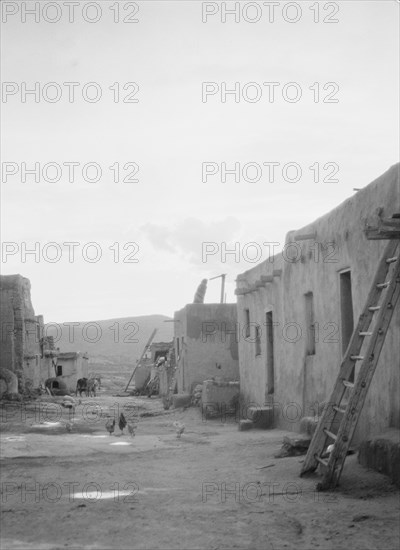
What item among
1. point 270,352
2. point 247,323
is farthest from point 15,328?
point 270,352

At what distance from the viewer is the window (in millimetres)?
13399

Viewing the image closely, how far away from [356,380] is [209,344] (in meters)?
16.6

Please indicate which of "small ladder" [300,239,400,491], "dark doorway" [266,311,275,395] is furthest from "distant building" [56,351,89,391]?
"small ladder" [300,239,400,491]

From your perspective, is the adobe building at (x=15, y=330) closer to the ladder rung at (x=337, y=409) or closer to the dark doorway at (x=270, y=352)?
the dark doorway at (x=270, y=352)

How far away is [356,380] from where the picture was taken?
7609mm

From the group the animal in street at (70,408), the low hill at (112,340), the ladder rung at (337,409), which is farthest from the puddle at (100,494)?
the low hill at (112,340)

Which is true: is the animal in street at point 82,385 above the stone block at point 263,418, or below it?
below

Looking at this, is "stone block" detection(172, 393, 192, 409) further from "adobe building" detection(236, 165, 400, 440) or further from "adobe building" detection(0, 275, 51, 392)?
"adobe building" detection(0, 275, 51, 392)

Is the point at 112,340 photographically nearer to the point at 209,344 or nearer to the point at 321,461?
the point at 209,344

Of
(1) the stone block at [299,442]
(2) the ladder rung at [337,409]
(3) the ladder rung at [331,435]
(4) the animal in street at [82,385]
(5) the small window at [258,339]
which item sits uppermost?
(5) the small window at [258,339]

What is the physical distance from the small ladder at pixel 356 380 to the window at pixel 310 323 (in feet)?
15.5

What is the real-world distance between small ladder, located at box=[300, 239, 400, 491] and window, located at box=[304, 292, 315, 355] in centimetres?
471

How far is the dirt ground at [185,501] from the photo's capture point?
18.9 ft

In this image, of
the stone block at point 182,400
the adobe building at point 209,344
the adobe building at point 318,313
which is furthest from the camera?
the adobe building at point 209,344
